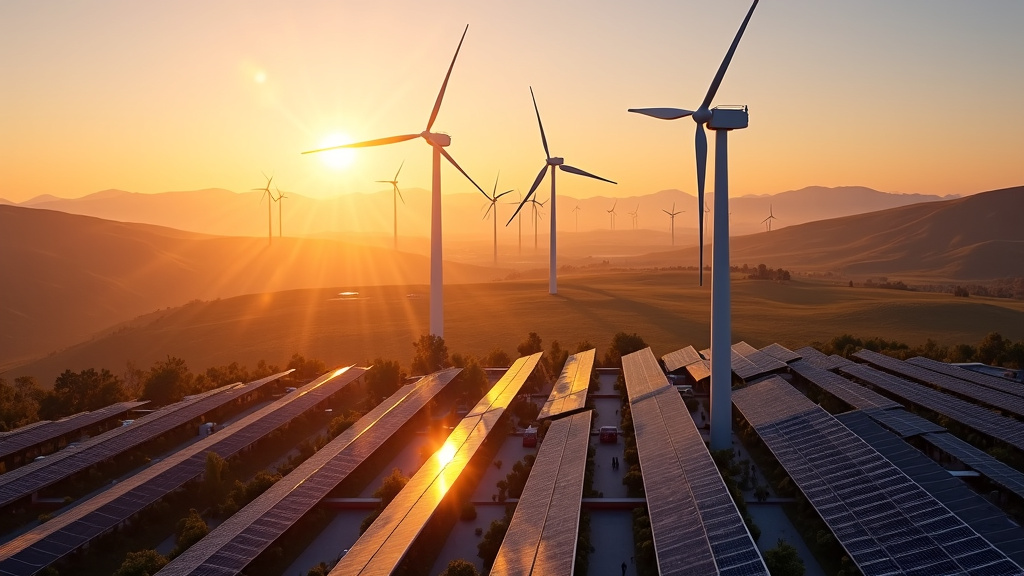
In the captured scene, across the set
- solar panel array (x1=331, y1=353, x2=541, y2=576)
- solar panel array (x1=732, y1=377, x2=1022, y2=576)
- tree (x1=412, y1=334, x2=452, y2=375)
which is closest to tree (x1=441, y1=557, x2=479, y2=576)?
solar panel array (x1=331, y1=353, x2=541, y2=576)

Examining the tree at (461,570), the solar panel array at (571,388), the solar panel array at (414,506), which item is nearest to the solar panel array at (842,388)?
the solar panel array at (571,388)

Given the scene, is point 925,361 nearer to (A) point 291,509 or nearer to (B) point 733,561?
(B) point 733,561

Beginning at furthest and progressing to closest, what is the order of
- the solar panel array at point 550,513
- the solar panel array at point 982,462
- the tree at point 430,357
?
the tree at point 430,357
the solar panel array at point 982,462
the solar panel array at point 550,513

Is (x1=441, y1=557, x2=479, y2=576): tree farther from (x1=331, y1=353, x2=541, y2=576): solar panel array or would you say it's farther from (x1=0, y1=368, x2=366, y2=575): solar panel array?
(x1=0, y1=368, x2=366, y2=575): solar panel array

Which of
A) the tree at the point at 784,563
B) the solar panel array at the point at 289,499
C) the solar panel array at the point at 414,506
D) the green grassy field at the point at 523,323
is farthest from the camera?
the green grassy field at the point at 523,323

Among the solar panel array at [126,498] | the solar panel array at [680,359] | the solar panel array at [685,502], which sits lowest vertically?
the solar panel array at [126,498]

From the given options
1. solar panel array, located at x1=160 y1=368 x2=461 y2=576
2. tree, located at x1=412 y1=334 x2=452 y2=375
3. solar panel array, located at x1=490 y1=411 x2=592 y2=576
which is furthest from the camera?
tree, located at x1=412 y1=334 x2=452 y2=375

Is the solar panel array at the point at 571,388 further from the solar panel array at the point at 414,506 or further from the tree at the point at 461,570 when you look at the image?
the tree at the point at 461,570
